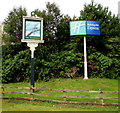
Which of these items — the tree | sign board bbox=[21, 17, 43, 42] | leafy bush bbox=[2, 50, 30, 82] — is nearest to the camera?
sign board bbox=[21, 17, 43, 42]

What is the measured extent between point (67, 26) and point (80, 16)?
2304 millimetres

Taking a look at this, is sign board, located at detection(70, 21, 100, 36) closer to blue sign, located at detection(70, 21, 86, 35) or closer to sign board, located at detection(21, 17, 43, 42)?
blue sign, located at detection(70, 21, 86, 35)

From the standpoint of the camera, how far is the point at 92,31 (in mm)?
14742

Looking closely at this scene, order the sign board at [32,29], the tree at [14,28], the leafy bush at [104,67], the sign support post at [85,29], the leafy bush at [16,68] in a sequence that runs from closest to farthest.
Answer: the sign board at [32,29] < the leafy bush at [16,68] < the sign support post at [85,29] < the leafy bush at [104,67] < the tree at [14,28]

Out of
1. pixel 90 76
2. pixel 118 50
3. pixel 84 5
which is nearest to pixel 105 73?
pixel 90 76

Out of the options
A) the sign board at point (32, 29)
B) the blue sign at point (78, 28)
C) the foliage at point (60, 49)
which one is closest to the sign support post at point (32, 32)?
the sign board at point (32, 29)

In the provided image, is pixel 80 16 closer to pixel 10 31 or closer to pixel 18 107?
pixel 10 31

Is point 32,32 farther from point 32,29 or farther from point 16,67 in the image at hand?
point 16,67

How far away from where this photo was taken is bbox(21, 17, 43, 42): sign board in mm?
11023

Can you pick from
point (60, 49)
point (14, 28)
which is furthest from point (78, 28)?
point (14, 28)

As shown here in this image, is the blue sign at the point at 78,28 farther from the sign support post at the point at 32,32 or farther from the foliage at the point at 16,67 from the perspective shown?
the foliage at the point at 16,67

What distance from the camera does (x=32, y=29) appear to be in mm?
11109

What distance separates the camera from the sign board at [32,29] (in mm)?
11023

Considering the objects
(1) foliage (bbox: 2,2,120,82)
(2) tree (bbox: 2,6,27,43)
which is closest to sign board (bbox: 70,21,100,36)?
(1) foliage (bbox: 2,2,120,82)
